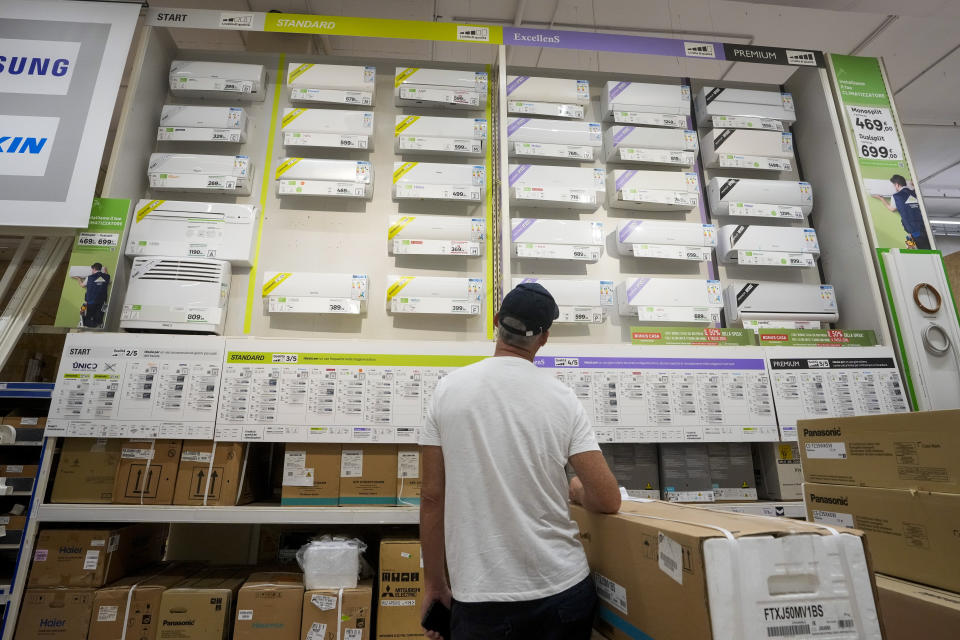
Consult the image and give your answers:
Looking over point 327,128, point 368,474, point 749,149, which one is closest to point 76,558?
point 368,474

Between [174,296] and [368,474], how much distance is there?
56.9 inches

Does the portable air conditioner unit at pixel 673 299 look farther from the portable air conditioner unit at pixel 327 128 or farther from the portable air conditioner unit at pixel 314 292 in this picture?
the portable air conditioner unit at pixel 327 128

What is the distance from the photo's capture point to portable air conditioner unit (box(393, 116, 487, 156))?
3150mm

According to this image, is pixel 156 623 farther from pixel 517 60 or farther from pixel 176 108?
pixel 517 60

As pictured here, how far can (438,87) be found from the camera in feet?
10.6

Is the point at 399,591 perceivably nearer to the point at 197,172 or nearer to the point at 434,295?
the point at 434,295

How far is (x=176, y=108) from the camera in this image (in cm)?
309

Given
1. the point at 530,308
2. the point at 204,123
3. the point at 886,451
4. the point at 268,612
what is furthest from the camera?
the point at 204,123

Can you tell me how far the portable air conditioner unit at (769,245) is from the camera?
3.14 m

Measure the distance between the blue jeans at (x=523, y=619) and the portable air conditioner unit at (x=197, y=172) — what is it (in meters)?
2.79

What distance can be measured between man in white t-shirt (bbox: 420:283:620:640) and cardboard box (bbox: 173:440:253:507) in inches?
55.6

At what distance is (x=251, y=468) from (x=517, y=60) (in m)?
3.85

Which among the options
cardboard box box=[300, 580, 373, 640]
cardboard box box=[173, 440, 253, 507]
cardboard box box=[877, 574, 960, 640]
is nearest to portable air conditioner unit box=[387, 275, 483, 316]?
cardboard box box=[173, 440, 253, 507]

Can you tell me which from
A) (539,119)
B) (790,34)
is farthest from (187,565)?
(790,34)
